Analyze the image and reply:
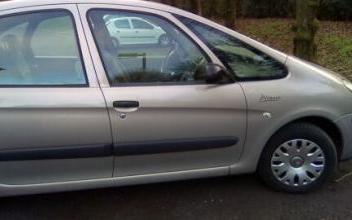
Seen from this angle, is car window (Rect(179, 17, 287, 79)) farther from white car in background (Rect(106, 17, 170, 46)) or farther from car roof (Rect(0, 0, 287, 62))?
white car in background (Rect(106, 17, 170, 46))

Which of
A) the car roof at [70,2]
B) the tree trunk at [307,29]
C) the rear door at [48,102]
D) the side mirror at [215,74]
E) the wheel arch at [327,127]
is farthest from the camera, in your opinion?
the tree trunk at [307,29]

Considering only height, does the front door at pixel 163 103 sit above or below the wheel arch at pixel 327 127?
above

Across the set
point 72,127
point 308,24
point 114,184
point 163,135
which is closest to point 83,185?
point 114,184

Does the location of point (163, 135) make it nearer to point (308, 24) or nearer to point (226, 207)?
point (226, 207)

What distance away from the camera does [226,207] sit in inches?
152

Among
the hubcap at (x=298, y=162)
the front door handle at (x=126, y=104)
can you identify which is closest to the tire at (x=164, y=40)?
the front door handle at (x=126, y=104)

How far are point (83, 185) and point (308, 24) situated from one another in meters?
3.91

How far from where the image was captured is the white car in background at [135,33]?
368 cm

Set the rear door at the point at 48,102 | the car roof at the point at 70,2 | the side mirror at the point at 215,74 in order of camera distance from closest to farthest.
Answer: the rear door at the point at 48,102, the car roof at the point at 70,2, the side mirror at the point at 215,74

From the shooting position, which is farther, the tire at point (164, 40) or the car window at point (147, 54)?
the tire at point (164, 40)

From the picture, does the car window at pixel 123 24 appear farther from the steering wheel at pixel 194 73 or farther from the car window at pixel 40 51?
the steering wheel at pixel 194 73

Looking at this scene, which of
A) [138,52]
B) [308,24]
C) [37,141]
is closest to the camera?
[37,141]

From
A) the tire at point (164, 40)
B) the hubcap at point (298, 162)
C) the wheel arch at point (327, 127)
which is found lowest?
the hubcap at point (298, 162)

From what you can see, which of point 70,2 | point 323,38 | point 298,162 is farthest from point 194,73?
point 323,38
